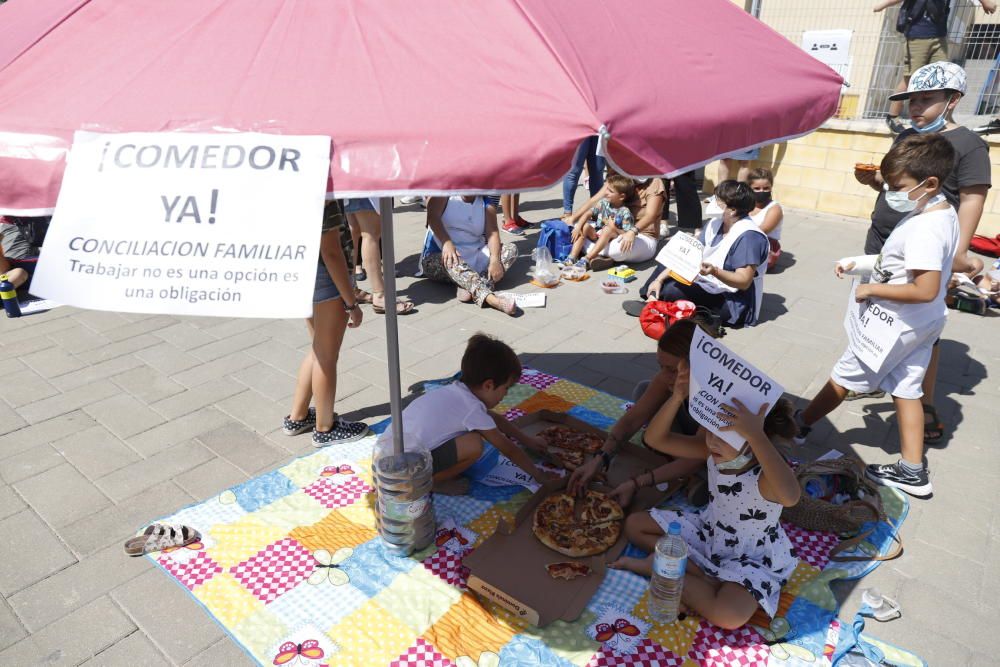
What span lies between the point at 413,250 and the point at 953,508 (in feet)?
20.4

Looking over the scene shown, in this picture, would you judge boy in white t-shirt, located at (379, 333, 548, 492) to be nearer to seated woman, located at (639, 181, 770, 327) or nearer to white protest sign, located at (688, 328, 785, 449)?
white protest sign, located at (688, 328, 785, 449)

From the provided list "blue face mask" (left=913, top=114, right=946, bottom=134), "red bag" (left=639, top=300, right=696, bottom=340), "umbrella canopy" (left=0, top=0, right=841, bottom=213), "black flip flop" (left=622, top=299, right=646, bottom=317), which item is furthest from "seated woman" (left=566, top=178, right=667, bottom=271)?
"umbrella canopy" (left=0, top=0, right=841, bottom=213)

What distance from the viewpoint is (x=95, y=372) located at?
16.2 ft

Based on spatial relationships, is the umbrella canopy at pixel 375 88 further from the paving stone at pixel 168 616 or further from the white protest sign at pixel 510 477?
the white protest sign at pixel 510 477

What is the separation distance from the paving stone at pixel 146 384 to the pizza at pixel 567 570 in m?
3.18

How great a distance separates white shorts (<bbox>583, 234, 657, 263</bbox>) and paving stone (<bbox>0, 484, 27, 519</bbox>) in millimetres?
5850

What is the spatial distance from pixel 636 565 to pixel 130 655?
2.21 metres

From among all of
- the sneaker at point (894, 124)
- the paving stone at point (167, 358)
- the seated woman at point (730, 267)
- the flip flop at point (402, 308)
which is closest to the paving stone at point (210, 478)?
the paving stone at point (167, 358)

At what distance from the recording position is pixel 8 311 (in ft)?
19.6

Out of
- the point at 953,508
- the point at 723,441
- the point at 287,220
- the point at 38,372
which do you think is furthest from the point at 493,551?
the point at 38,372

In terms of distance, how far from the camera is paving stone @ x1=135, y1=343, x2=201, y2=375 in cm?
500

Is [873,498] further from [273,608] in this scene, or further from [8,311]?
[8,311]

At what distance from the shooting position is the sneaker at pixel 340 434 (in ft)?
13.1

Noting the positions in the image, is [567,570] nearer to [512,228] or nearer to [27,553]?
[27,553]
